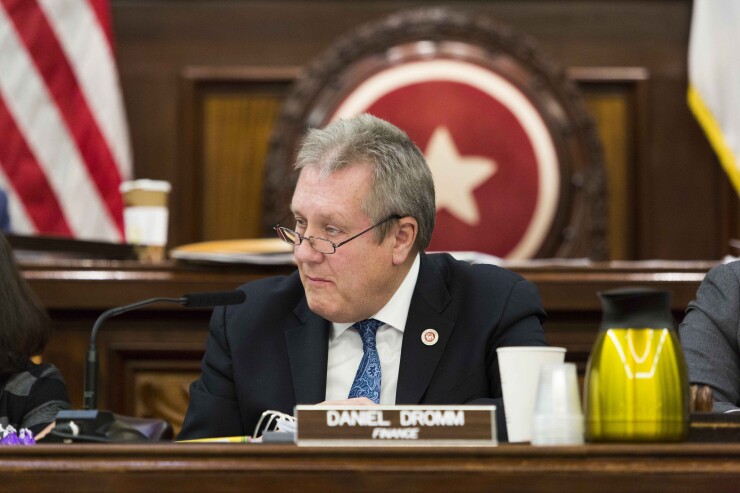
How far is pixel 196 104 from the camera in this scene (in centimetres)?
438

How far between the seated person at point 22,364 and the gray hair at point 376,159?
67 centimetres

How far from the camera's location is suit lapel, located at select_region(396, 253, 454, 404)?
2250 millimetres

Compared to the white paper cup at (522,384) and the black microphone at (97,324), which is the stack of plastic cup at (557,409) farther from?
the black microphone at (97,324)

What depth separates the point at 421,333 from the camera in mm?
2324

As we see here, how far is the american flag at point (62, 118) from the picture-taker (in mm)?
4090

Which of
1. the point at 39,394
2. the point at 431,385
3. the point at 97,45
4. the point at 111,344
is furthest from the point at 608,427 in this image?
the point at 97,45

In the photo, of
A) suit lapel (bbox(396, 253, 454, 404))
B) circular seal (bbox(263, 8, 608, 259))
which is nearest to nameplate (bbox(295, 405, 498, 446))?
suit lapel (bbox(396, 253, 454, 404))

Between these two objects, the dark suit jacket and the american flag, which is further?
the american flag

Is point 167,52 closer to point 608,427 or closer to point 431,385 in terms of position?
point 431,385

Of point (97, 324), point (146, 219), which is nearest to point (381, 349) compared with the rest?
point (97, 324)

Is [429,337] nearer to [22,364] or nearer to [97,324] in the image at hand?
[97,324]

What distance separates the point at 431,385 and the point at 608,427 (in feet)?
2.77

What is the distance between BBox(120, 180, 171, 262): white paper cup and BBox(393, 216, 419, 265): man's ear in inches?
47.2
